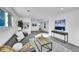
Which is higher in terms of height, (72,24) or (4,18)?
(4,18)

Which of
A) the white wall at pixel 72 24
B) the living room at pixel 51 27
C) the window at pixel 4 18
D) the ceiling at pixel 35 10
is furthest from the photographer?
the white wall at pixel 72 24

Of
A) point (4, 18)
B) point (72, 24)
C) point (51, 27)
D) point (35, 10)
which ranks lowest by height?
point (51, 27)

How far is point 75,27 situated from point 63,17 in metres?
0.65

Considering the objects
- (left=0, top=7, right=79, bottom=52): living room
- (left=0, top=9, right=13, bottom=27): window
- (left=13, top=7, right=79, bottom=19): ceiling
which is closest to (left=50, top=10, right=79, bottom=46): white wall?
(left=0, top=7, right=79, bottom=52): living room

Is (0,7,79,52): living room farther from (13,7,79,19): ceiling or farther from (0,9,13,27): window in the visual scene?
(0,9,13,27): window

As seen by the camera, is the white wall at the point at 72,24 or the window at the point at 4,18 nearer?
the window at the point at 4,18

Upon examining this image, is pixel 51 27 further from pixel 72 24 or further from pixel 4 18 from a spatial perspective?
pixel 4 18

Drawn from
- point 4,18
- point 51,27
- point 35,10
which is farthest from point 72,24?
point 4,18

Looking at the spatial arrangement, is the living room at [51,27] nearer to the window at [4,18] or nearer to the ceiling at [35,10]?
the ceiling at [35,10]

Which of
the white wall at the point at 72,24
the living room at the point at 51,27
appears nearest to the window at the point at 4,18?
the living room at the point at 51,27

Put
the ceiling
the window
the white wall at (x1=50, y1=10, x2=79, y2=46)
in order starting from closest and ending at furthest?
1. the window
2. the ceiling
3. the white wall at (x1=50, y1=10, x2=79, y2=46)

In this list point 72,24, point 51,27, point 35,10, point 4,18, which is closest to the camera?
point 4,18
